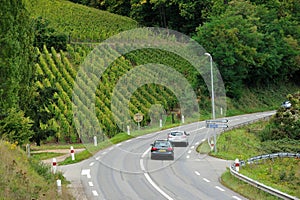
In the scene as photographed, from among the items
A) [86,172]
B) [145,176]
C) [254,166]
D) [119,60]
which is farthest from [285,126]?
[86,172]

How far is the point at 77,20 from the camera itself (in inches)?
2785

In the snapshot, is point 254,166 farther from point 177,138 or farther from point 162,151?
point 177,138

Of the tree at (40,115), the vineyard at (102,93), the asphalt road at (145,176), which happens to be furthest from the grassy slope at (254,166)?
the tree at (40,115)

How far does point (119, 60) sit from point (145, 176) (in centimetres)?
2880

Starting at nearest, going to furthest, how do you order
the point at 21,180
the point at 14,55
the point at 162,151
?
the point at 21,180, the point at 14,55, the point at 162,151

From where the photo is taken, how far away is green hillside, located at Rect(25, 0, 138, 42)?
215ft

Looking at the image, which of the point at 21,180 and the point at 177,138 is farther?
the point at 177,138

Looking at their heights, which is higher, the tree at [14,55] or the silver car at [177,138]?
the tree at [14,55]

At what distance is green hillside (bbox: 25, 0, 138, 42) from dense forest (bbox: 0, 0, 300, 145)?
0.79ft

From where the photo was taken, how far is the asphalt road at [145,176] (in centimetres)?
2066

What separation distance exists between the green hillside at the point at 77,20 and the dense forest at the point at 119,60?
0.79 ft

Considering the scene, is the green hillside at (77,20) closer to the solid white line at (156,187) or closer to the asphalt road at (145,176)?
the asphalt road at (145,176)

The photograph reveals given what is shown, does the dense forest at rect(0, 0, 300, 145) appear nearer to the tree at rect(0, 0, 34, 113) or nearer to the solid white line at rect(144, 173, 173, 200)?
the tree at rect(0, 0, 34, 113)

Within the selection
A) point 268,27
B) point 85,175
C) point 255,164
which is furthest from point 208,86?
point 85,175
